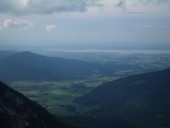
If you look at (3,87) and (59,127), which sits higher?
(3,87)

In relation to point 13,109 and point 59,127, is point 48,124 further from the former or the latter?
point 13,109

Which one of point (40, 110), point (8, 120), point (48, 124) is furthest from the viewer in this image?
point (40, 110)

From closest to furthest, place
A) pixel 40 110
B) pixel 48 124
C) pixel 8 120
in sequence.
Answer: pixel 8 120 → pixel 48 124 → pixel 40 110

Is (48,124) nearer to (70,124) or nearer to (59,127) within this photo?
(59,127)

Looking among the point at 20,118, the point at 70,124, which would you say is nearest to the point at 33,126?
the point at 20,118

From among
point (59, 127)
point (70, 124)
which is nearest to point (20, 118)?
point (59, 127)

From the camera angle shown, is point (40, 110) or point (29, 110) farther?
point (40, 110)
